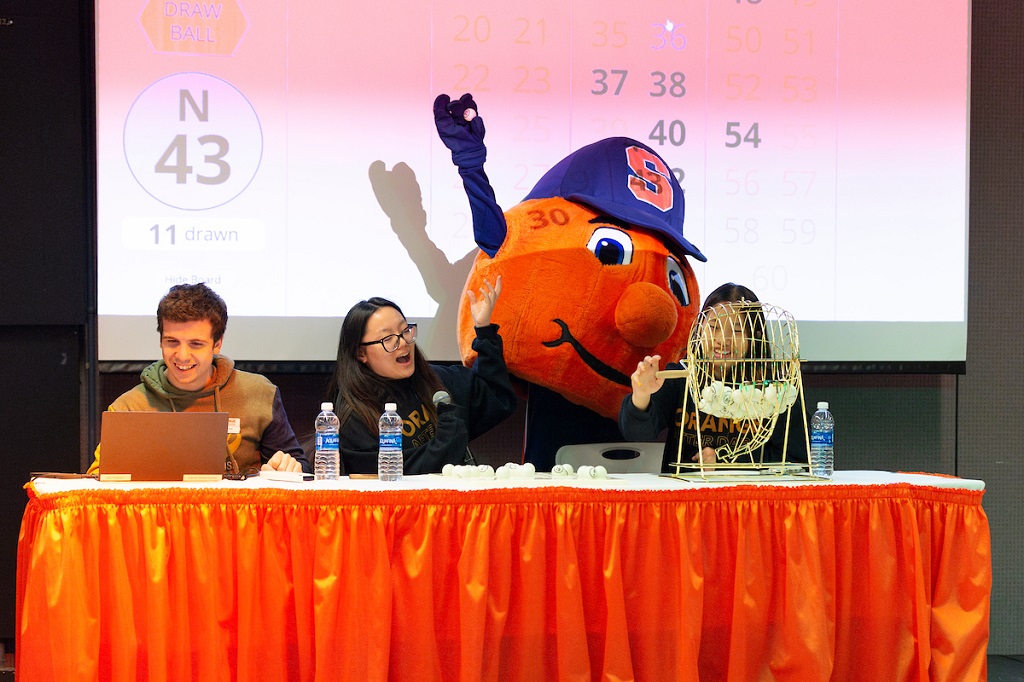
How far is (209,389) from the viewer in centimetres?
282

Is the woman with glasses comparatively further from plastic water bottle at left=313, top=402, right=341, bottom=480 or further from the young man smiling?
plastic water bottle at left=313, top=402, right=341, bottom=480

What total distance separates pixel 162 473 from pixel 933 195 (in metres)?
3.16

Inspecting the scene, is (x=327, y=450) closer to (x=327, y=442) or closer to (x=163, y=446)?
(x=327, y=442)

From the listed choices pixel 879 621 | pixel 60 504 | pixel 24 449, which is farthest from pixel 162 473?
pixel 879 621

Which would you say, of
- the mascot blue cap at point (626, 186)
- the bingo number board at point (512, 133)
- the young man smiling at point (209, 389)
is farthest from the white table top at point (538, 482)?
the bingo number board at point (512, 133)

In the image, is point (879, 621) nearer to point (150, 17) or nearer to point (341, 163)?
point (341, 163)

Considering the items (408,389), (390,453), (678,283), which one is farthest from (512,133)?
(390,453)

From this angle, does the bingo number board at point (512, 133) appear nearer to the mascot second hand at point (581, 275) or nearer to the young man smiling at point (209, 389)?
the mascot second hand at point (581, 275)

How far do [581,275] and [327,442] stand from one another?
3.37ft

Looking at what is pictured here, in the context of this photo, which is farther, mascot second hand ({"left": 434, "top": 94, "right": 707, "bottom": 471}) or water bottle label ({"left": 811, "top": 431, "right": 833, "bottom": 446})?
mascot second hand ({"left": 434, "top": 94, "right": 707, "bottom": 471})

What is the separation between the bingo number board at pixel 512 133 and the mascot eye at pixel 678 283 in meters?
0.55

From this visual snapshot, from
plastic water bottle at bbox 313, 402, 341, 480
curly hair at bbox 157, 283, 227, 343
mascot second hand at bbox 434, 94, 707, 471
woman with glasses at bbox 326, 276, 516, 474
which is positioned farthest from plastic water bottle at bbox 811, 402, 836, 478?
curly hair at bbox 157, 283, 227, 343

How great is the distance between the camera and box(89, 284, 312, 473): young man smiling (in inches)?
106

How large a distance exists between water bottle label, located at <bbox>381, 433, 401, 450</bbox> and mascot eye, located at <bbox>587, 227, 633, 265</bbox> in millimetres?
985
